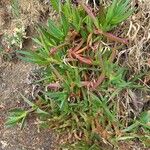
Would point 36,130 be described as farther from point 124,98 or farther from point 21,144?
point 124,98

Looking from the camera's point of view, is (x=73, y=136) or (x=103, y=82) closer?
(x=103, y=82)

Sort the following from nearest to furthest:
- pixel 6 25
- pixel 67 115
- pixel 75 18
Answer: pixel 75 18, pixel 67 115, pixel 6 25

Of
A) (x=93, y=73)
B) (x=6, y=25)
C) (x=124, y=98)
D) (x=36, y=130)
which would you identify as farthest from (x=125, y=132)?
(x=6, y=25)

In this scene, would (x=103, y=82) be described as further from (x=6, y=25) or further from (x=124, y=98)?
(x=6, y=25)

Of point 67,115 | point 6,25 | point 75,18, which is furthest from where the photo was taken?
point 6,25

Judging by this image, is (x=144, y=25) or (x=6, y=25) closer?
(x=144, y=25)

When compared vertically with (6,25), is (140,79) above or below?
below

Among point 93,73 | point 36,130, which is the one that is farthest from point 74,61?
point 36,130

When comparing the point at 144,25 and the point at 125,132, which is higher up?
the point at 144,25

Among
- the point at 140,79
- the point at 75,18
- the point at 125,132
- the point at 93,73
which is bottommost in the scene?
the point at 125,132
